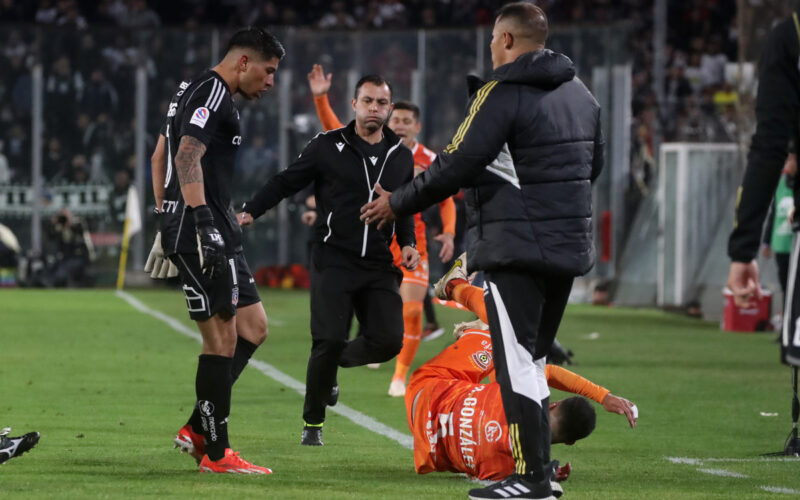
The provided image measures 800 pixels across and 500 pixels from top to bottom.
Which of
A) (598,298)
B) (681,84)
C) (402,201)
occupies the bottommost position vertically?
(598,298)

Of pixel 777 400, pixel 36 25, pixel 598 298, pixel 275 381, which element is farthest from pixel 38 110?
pixel 777 400

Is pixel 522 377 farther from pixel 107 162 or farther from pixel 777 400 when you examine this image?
pixel 107 162

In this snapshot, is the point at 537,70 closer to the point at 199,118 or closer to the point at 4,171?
the point at 199,118

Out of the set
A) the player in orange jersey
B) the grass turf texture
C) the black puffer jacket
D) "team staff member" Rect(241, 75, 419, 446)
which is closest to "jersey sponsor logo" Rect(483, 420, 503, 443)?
the grass turf texture

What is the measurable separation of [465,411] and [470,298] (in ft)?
1.71

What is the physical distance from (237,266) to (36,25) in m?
23.5

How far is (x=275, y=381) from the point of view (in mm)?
12094

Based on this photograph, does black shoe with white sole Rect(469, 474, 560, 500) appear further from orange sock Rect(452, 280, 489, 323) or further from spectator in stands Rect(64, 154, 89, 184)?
spectator in stands Rect(64, 154, 89, 184)

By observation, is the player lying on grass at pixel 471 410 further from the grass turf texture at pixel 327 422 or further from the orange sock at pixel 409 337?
the orange sock at pixel 409 337

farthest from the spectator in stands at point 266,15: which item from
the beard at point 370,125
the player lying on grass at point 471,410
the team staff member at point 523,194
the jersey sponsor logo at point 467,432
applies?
the team staff member at point 523,194

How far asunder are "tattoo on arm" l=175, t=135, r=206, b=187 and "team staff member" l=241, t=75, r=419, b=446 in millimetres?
1626

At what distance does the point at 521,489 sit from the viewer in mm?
6070

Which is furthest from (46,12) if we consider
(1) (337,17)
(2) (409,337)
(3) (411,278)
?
(2) (409,337)

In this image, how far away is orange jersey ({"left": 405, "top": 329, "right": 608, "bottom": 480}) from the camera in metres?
6.61
